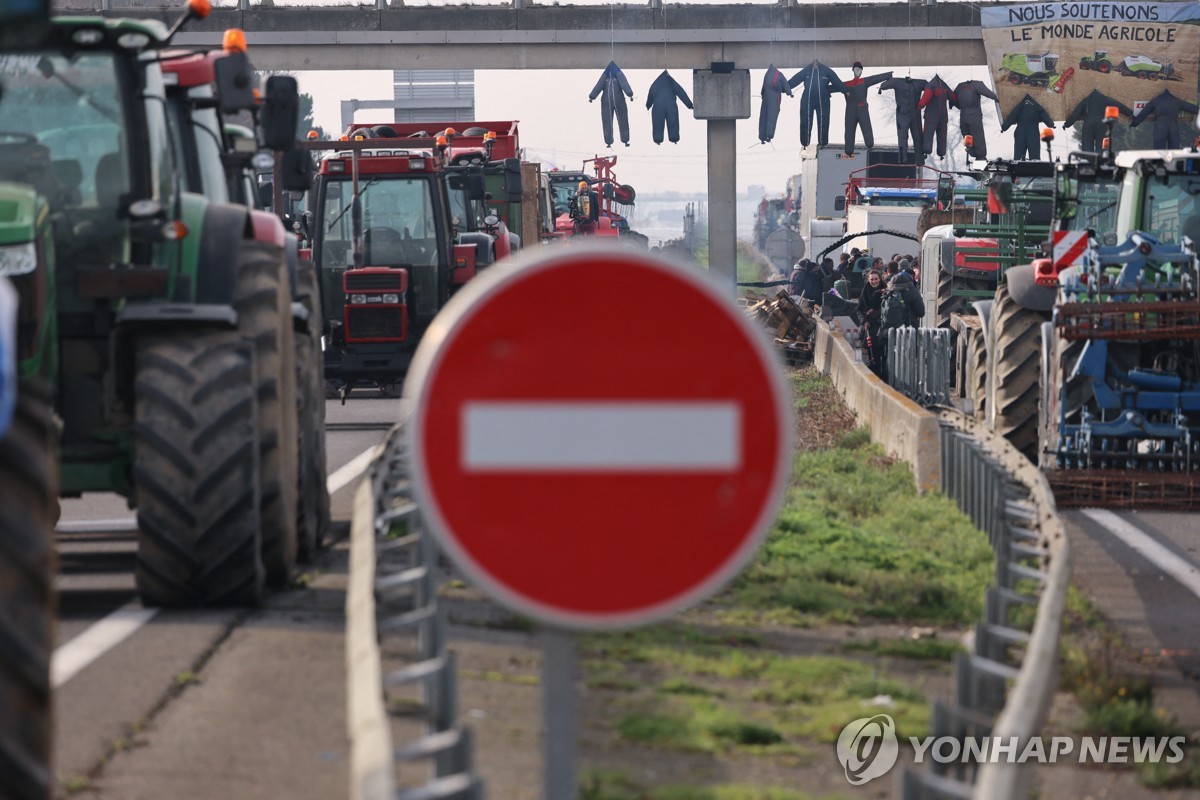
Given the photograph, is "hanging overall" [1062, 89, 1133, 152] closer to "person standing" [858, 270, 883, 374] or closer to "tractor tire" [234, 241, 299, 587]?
"person standing" [858, 270, 883, 374]

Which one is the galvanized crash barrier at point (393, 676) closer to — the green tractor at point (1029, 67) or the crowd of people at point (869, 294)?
the crowd of people at point (869, 294)

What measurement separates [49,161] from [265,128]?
1.29 m

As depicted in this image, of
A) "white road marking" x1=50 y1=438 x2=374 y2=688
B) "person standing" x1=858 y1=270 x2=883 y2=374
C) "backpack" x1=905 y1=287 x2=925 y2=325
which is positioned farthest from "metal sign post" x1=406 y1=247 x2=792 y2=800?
"person standing" x1=858 y1=270 x2=883 y2=374

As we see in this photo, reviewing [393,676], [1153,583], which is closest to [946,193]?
[1153,583]

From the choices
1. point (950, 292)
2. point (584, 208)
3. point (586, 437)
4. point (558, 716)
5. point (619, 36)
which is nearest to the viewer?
point (586, 437)

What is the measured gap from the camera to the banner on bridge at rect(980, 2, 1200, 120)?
165ft

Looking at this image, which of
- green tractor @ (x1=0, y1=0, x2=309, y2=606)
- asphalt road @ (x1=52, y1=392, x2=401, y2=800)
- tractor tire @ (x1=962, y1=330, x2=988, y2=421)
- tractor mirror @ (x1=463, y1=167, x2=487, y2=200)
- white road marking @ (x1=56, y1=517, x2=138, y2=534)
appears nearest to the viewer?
asphalt road @ (x1=52, y1=392, x2=401, y2=800)

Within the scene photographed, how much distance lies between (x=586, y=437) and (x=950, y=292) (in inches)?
1038

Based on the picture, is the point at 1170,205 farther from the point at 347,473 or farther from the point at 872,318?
the point at 872,318

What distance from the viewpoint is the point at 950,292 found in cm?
2978

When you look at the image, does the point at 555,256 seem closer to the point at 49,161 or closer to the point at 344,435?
the point at 49,161

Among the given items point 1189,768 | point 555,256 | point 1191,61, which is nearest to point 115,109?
point 1189,768

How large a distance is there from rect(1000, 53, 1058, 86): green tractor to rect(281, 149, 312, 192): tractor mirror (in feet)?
128

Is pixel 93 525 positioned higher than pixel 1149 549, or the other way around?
pixel 93 525
